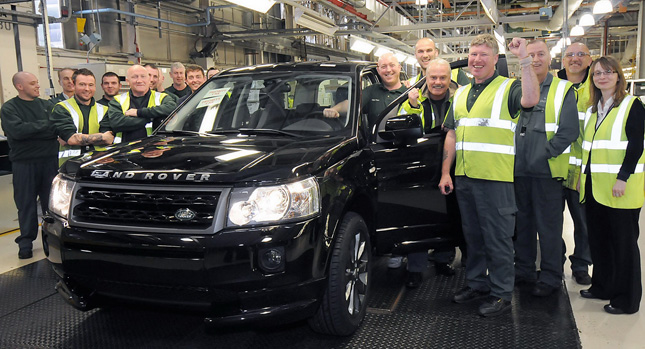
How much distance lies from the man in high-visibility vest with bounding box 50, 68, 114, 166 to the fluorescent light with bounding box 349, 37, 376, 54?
25.8 ft

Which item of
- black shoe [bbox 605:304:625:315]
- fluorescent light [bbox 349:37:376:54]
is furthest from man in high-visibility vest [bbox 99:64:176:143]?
fluorescent light [bbox 349:37:376:54]

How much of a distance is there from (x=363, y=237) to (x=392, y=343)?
0.62 metres

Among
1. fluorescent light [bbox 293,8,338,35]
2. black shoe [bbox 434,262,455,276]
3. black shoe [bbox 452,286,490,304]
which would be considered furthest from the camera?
fluorescent light [bbox 293,8,338,35]

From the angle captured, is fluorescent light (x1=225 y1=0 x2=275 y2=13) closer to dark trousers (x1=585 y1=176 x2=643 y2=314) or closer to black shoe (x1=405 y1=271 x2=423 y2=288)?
black shoe (x1=405 y1=271 x2=423 y2=288)

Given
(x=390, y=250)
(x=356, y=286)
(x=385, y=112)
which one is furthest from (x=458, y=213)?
(x=356, y=286)

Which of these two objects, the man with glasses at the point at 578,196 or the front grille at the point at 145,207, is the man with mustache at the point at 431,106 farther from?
the front grille at the point at 145,207

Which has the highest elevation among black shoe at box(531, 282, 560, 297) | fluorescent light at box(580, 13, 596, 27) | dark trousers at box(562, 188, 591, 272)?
fluorescent light at box(580, 13, 596, 27)

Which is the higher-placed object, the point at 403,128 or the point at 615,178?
the point at 403,128

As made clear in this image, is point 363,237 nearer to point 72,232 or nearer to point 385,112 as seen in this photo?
point 385,112

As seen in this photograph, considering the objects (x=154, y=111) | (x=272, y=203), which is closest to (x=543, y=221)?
(x=272, y=203)

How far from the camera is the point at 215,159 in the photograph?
8.79 feet

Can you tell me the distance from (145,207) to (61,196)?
62 cm

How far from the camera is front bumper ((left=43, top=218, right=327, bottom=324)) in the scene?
2.38 metres

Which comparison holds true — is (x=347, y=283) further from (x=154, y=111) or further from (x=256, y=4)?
(x=256, y=4)
